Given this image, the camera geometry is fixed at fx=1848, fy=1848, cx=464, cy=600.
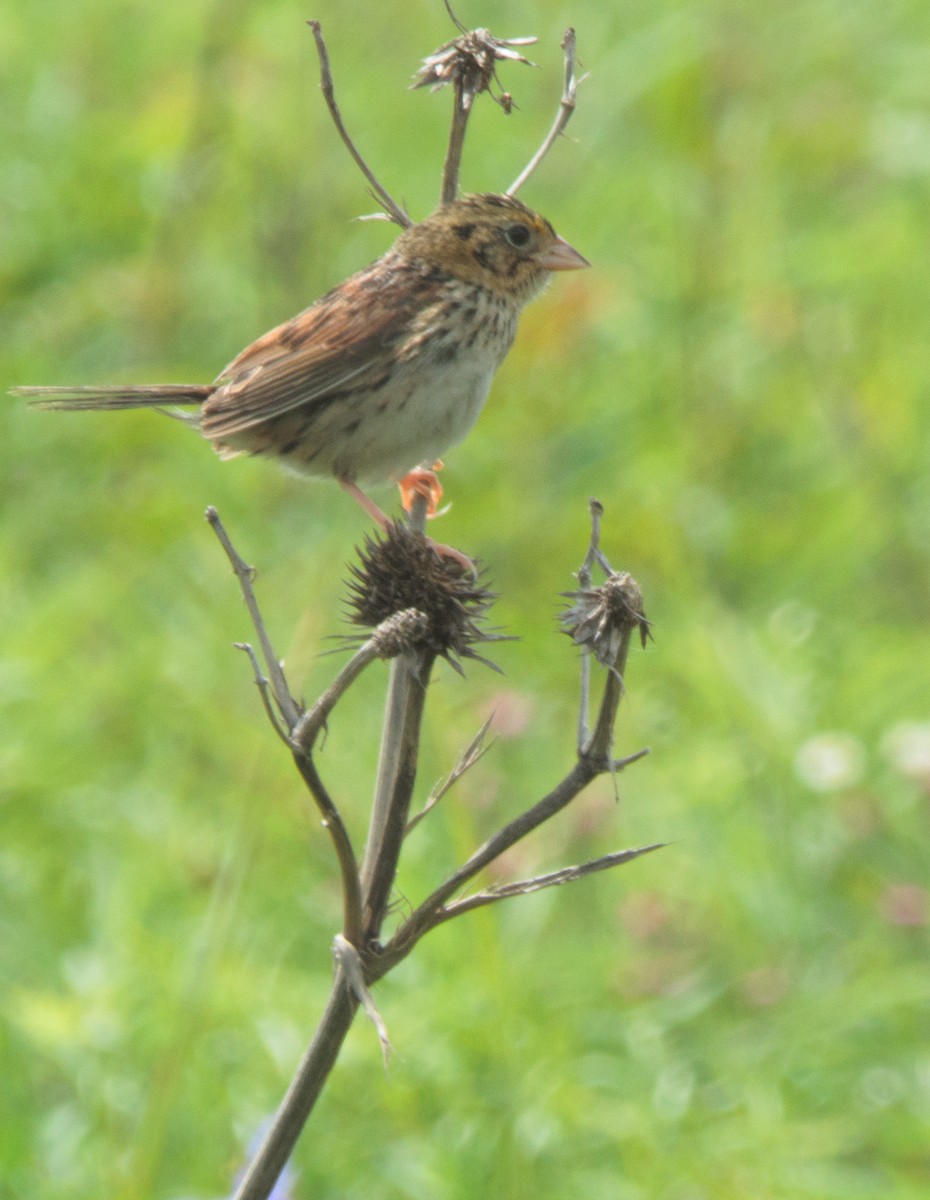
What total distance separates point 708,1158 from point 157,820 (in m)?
1.59

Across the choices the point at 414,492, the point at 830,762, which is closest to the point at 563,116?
the point at 414,492

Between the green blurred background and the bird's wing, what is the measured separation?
297 mm

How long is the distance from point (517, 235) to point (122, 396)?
855 millimetres

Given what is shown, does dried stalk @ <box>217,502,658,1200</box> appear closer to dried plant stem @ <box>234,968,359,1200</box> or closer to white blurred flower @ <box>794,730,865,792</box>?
dried plant stem @ <box>234,968,359,1200</box>

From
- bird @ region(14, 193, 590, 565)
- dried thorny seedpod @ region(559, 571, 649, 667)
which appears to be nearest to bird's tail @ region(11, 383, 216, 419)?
bird @ region(14, 193, 590, 565)

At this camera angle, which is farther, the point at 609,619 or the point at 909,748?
the point at 909,748

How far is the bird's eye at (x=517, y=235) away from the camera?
11.2ft

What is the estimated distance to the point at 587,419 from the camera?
5.39 meters

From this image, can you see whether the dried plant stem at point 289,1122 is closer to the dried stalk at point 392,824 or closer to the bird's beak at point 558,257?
→ the dried stalk at point 392,824

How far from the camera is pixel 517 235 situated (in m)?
3.42

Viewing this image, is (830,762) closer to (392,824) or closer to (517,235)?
(517,235)

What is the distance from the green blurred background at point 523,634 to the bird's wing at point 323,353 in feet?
0.97

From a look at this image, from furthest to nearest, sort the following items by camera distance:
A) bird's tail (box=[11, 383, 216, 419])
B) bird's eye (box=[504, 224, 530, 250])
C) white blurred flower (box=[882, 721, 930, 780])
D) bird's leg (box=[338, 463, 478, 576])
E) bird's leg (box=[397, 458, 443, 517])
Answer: white blurred flower (box=[882, 721, 930, 780]) → bird's eye (box=[504, 224, 530, 250]) → bird's tail (box=[11, 383, 216, 419]) → bird's leg (box=[397, 458, 443, 517]) → bird's leg (box=[338, 463, 478, 576])

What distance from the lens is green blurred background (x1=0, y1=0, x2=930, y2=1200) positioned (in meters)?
3.30
